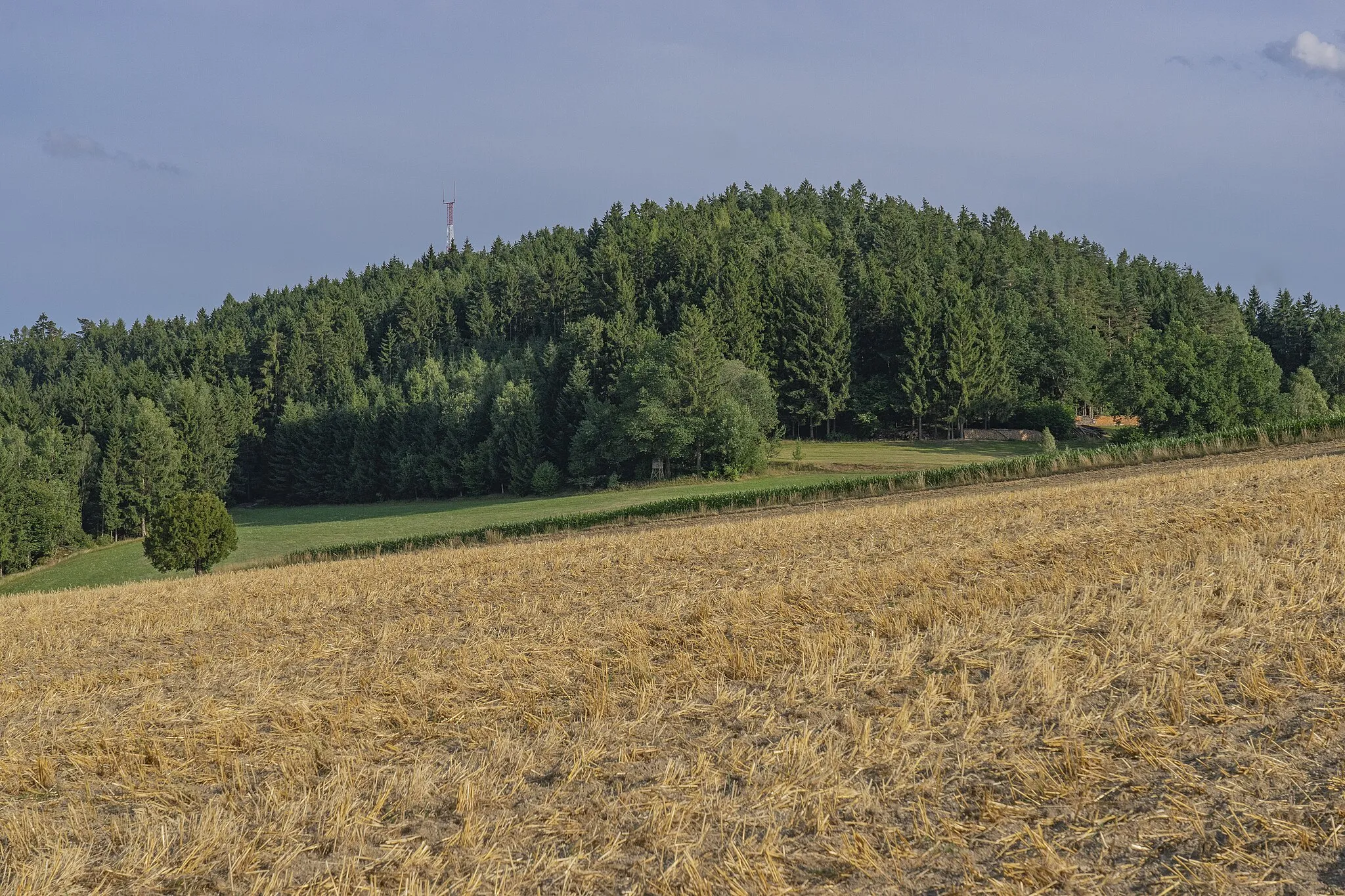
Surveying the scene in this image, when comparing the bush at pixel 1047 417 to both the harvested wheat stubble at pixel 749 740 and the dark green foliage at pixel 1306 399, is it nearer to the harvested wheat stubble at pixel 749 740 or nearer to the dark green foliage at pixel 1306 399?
the dark green foliage at pixel 1306 399

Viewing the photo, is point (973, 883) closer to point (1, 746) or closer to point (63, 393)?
point (1, 746)

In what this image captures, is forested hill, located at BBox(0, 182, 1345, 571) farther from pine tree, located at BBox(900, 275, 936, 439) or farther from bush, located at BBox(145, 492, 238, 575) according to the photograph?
bush, located at BBox(145, 492, 238, 575)

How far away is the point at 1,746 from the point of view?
11375 mm

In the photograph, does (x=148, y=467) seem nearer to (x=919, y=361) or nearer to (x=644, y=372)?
(x=644, y=372)

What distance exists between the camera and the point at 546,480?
301 ft

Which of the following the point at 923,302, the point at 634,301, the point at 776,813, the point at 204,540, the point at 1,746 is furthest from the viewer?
the point at 634,301

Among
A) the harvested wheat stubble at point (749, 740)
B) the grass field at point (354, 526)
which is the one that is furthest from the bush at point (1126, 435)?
the harvested wheat stubble at point (749, 740)

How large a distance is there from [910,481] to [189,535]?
30420mm

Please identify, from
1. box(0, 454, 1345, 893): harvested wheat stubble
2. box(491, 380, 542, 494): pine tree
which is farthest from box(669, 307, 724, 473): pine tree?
box(0, 454, 1345, 893): harvested wheat stubble

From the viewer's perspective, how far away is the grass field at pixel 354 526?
6175 centimetres

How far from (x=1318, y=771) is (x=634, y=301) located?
4650 inches

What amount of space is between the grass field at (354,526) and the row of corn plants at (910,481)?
5140 millimetres

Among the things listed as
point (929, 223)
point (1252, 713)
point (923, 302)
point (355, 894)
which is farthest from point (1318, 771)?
point (929, 223)

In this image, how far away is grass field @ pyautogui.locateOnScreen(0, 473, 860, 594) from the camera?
6175cm
